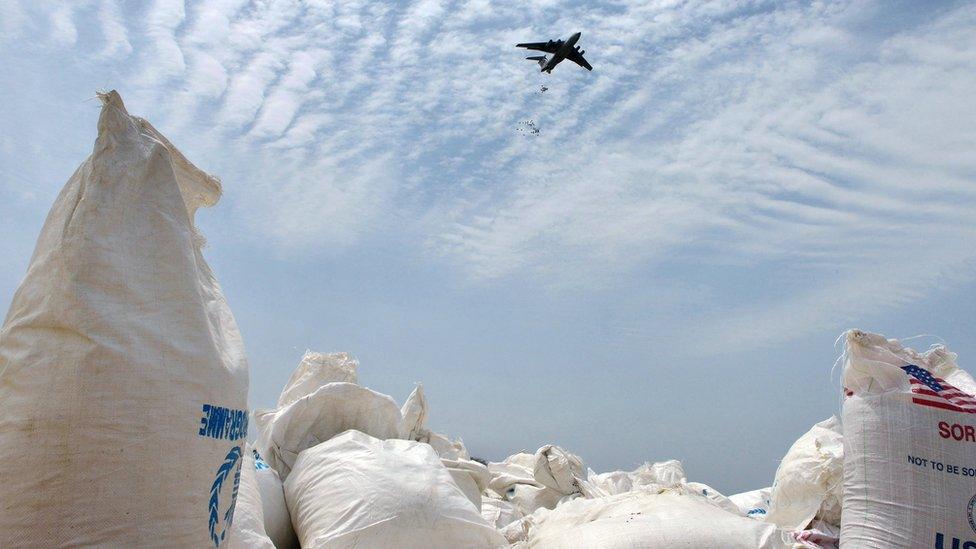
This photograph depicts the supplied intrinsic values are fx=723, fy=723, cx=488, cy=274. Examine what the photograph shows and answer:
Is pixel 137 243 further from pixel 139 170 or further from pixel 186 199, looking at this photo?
pixel 186 199

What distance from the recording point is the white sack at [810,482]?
2537mm

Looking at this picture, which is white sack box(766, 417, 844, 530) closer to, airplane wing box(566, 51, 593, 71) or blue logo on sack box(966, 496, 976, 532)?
blue logo on sack box(966, 496, 976, 532)

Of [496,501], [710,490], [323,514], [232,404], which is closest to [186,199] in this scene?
[232,404]

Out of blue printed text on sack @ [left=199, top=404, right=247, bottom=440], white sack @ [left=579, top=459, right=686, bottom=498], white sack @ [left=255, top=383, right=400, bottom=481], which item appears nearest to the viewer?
blue printed text on sack @ [left=199, top=404, right=247, bottom=440]

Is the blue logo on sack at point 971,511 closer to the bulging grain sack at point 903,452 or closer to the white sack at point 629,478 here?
the bulging grain sack at point 903,452

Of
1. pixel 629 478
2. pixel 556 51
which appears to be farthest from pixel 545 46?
pixel 629 478

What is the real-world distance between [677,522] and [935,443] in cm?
80

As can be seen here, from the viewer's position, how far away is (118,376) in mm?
1227

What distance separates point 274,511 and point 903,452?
74.4 inches

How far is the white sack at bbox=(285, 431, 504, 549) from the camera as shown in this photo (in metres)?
2.01

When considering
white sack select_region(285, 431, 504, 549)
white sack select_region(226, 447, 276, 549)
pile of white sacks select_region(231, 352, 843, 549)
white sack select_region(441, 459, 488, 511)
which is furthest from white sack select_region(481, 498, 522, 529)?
white sack select_region(226, 447, 276, 549)

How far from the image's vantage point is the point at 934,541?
1.99 metres

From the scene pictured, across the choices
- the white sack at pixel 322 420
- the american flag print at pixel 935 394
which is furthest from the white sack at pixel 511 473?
the american flag print at pixel 935 394

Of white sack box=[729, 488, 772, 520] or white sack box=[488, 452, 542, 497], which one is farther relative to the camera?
white sack box=[729, 488, 772, 520]
